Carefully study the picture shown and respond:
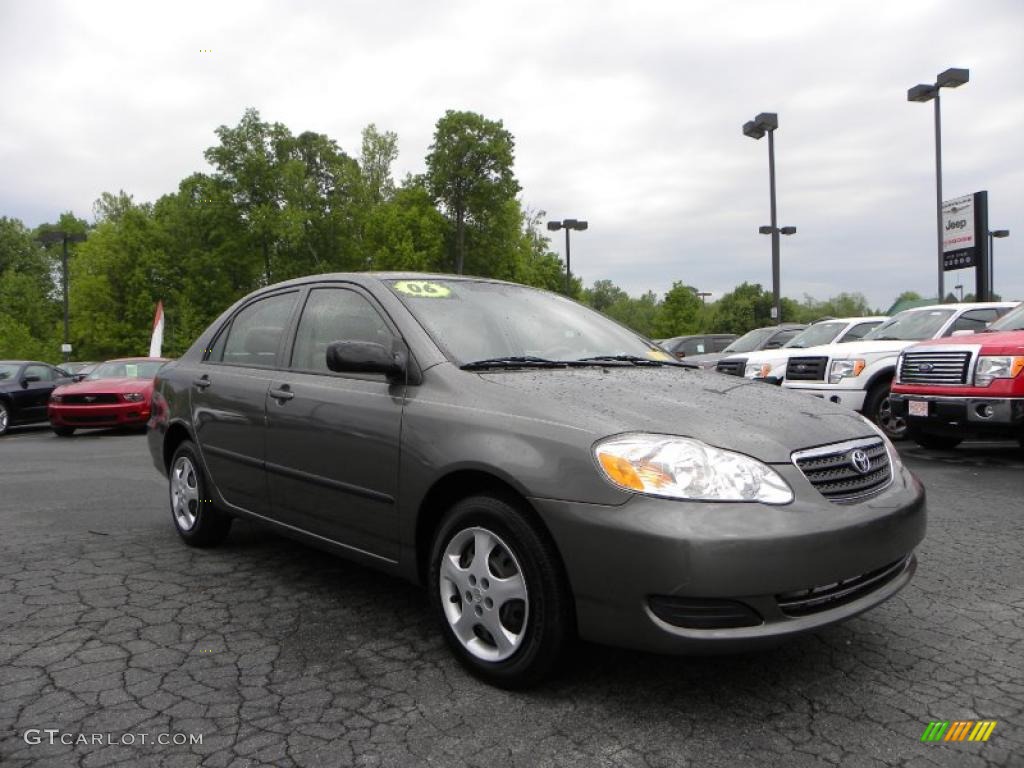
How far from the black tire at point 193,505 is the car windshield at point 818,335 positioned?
10189 millimetres

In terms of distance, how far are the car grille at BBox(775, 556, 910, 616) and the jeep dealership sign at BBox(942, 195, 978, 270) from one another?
19023mm

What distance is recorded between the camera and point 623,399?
3.00 metres

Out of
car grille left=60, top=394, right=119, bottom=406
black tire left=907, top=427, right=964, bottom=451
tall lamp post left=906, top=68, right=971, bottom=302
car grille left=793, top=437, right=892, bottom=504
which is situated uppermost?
tall lamp post left=906, top=68, right=971, bottom=302

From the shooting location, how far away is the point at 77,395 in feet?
44.5

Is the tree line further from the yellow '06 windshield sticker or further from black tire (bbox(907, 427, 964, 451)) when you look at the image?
the yellow '06 windshield sticker

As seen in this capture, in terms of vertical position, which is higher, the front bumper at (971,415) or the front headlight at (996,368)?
the front headlight at (996,368)

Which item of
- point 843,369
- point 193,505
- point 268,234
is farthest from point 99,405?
point 268,234

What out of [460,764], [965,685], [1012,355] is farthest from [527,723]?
[1012,355]

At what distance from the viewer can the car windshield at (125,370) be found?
14.7 m

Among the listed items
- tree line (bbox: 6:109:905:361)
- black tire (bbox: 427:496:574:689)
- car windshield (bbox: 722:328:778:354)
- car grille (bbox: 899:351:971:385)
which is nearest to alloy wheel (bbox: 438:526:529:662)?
black tire (bbox: 427:496:574:689)

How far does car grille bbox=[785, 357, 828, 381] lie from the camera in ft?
34.0

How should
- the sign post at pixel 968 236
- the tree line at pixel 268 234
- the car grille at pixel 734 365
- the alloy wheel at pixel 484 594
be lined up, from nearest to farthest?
the alloy wheel at pixel 484 594, the car grille at pixel 734 365, the sign post at pixel 968 236, the tree line at pixel 268 234
